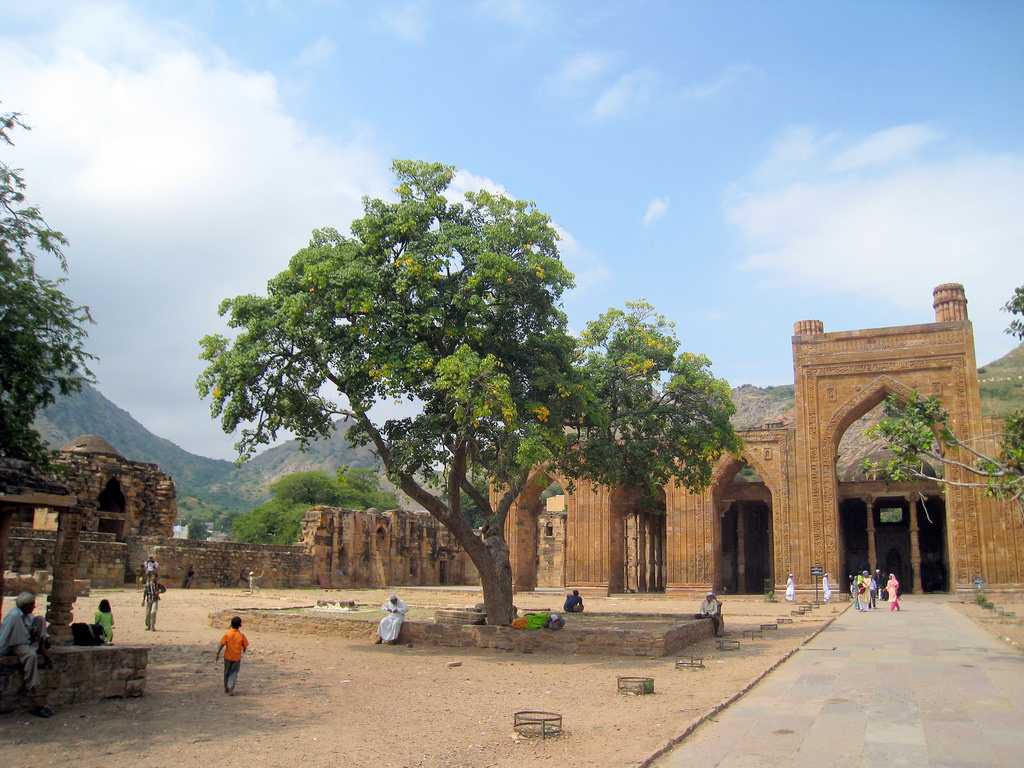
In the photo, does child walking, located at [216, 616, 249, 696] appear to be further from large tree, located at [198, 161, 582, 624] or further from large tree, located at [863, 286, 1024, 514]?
large tree, located at [863, 286, 1024, 514]

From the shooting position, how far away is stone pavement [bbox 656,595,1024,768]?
21.0 ft

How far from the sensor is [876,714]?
26.7 feet

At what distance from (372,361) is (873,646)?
10.1m

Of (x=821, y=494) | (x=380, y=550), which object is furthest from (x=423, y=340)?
(x=380, y=550)

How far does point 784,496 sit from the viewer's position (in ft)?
112

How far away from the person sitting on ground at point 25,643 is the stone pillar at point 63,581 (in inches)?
48.3

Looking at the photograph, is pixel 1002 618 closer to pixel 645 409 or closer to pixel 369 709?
pixel 645 409

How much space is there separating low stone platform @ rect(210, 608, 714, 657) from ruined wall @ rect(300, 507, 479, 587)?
1803 centimetres

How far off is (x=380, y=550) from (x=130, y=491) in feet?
44.0

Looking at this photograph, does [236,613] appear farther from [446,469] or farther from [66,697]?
[66,697]

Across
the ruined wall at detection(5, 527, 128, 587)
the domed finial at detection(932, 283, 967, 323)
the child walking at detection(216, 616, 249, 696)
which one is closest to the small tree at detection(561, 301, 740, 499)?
the child walking at detection(216, 616, 249, 696)

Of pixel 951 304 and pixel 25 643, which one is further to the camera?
pixel 951 304

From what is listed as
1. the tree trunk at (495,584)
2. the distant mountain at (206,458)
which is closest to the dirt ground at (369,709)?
the tree trunk at (495,584)

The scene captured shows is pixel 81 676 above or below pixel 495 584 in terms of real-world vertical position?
below
